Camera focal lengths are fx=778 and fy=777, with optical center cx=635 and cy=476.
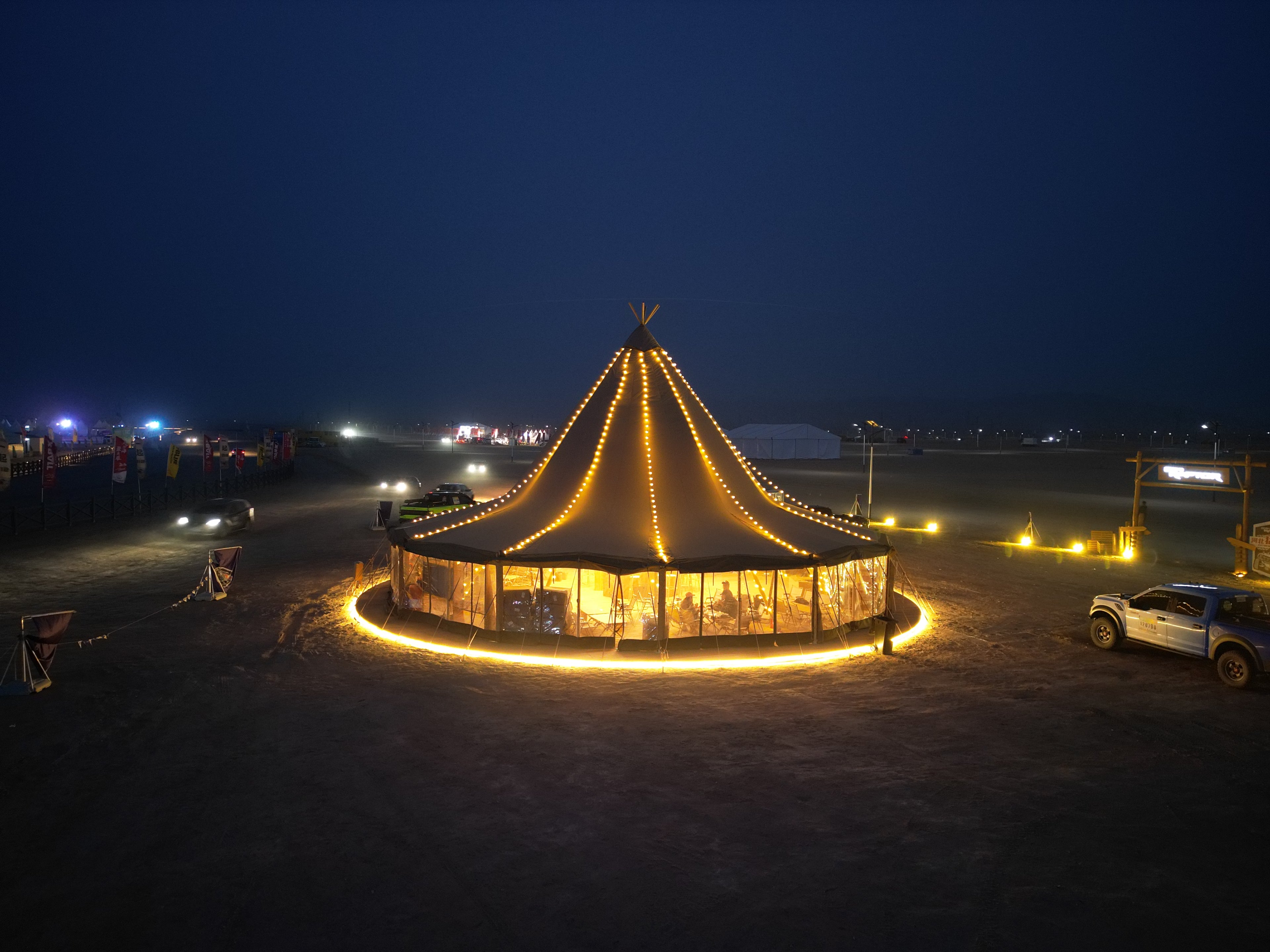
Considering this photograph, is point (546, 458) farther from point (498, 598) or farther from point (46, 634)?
point (46, 634)

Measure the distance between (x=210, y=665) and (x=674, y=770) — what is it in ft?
25.2

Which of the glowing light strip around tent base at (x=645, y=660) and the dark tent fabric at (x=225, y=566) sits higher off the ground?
the dark tent fabric at (x=225, y=566)

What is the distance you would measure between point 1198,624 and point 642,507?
8931 millimetres

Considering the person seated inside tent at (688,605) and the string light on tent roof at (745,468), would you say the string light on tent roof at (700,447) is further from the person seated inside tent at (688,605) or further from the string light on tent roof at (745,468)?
the person seated inside tent at (688,605)

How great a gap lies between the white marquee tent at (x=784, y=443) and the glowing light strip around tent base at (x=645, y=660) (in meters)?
62.8

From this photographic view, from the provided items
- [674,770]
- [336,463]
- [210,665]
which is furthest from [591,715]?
[336,463]

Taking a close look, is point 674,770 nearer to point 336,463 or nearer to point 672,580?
point 672,580

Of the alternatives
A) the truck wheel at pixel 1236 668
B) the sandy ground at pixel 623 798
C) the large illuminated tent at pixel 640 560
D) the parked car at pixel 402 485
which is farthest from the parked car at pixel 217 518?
the truck wheel at pixel 1236 668

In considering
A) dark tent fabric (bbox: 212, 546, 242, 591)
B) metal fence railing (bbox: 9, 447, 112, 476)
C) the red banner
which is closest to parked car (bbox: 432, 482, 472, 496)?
dark tent fabric (bbox: 212, 546, 242, 591)

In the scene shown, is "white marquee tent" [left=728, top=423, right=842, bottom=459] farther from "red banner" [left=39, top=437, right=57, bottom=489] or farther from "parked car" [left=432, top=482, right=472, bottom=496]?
"red banner" [left=39, top=437, right=57, bottom=489]

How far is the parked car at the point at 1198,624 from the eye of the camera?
11.1 metres

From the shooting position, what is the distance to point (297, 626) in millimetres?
14180

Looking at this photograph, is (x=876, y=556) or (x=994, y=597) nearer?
(x=876, y=556)

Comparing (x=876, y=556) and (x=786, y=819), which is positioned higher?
(x=876, y=556)
